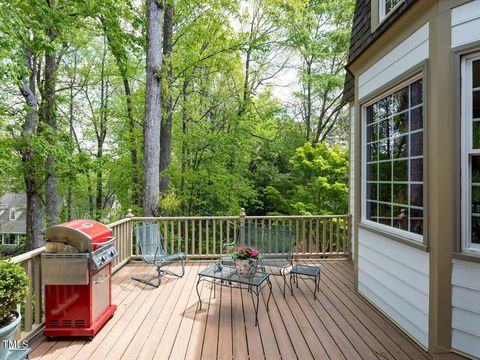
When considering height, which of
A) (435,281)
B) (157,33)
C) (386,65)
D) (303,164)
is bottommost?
(435,281)

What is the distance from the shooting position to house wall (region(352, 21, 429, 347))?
2695 millimetres

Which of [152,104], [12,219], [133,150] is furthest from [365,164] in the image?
[12,219]

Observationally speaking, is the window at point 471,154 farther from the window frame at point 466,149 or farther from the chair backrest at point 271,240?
the chair backrest at point 271,240

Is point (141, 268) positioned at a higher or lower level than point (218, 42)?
lower

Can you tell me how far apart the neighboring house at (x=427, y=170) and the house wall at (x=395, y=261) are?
1cm

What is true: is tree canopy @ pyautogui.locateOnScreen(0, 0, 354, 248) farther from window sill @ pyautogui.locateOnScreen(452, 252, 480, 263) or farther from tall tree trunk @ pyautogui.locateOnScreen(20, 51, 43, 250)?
window sill @ pyautogui.locateOnScreen(452, 252, 480, 263)

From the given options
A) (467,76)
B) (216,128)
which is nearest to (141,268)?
(467,76)

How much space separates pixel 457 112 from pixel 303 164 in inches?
279

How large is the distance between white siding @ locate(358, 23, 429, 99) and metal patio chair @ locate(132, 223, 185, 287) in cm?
370

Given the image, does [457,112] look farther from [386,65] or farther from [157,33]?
[157,33]

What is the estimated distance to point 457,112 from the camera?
7.82 feet

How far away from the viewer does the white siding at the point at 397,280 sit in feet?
8.83

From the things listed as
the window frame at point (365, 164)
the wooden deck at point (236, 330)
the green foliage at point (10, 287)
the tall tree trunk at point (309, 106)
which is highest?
the tall tree trunk at point (309, 106)

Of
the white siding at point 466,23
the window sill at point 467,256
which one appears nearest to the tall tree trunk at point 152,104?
the window sill at point 467,256
